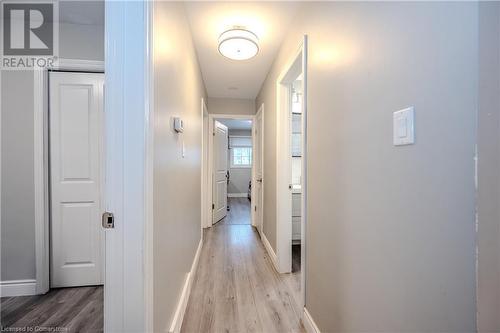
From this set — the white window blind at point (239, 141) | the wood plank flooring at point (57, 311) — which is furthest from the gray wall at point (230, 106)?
the white window blind at point (239, 141)

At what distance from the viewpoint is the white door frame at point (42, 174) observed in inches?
77.0

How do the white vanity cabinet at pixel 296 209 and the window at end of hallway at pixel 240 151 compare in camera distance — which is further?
the window at end of hallway at pixel 240 151

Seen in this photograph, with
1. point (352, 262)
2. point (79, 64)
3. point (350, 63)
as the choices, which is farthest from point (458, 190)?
point (79, 64)

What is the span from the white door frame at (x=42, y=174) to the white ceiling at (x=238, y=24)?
127 cm

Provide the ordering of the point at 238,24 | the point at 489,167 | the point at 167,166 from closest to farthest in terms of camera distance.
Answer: the point at 489,167 < the point at 167,166 < the point at 238,24

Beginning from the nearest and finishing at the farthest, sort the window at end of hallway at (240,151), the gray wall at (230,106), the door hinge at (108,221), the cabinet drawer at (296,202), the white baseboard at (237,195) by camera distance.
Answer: the door hinge at (108,221), the cabinet drawer at (296,202), the gray wall at (230,106), the white baseboard at (237,195), the window at end of hallway at (240,151)

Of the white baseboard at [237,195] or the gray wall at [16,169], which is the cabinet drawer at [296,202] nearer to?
the gray wall at [16,169]

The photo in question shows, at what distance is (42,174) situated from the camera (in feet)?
6.47

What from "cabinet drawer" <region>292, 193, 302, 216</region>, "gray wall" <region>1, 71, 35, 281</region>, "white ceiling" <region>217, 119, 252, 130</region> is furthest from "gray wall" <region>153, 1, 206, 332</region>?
"white ceiling" <region>217, 119, 252, 130</region>

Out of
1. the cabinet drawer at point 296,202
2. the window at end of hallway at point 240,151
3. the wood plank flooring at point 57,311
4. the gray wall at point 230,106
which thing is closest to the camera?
the wood plank flooring at point 57,311

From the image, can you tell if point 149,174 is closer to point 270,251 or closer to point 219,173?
point 270,251

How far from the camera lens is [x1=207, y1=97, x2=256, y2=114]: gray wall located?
165 inches
